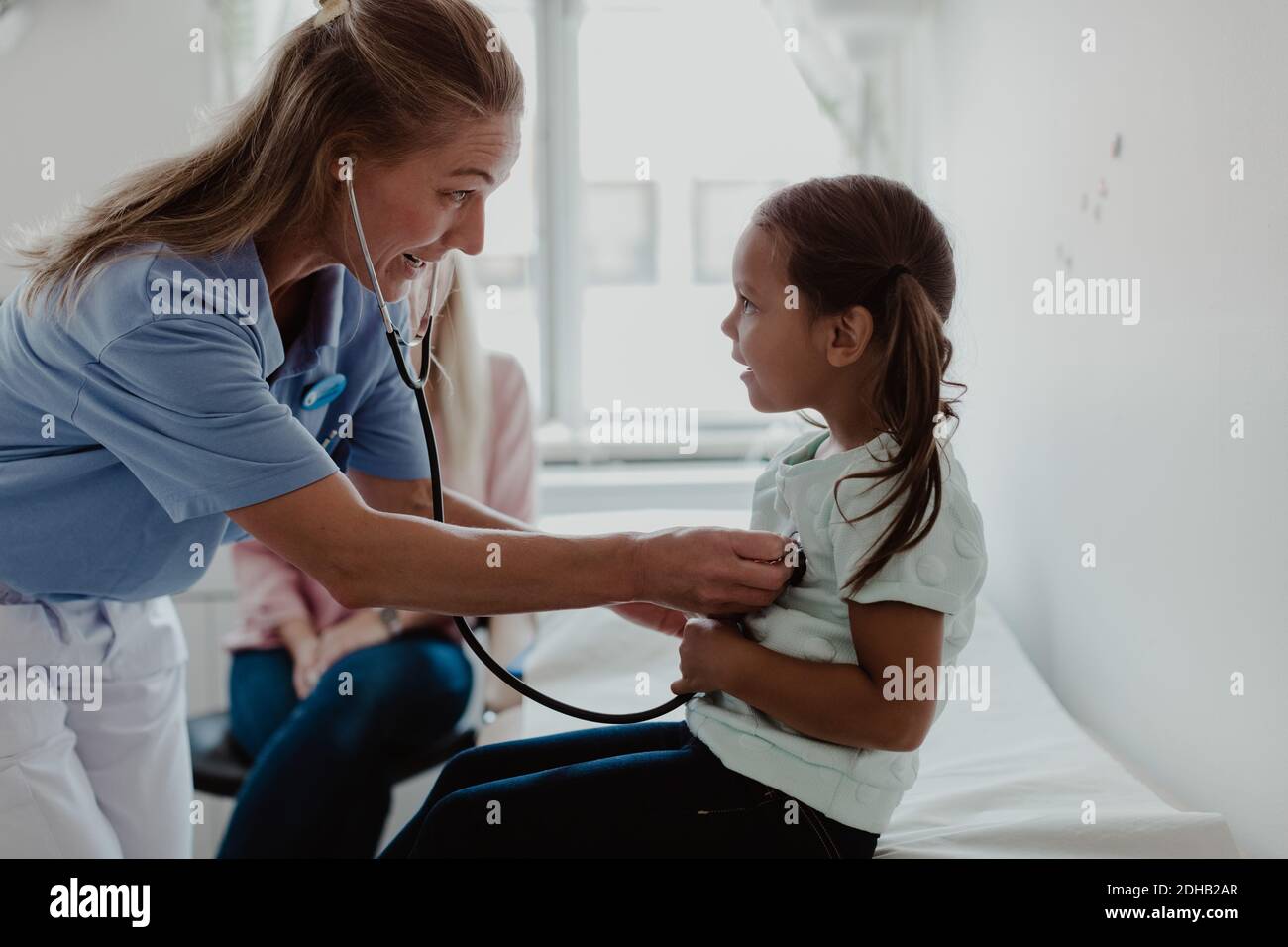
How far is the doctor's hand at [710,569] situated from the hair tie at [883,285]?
24cm

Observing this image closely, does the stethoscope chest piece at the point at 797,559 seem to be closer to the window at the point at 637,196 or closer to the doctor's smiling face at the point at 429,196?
the doctor's smiling face at the point at 429,196

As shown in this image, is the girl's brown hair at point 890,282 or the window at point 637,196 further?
the window at point 637,196

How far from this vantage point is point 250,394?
991 mm

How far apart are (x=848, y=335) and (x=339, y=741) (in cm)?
108

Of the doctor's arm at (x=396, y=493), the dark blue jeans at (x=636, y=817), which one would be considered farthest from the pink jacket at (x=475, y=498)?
the dark blue jeans at (x=636, y=817)

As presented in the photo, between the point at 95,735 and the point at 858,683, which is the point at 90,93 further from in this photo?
the point at 858,683

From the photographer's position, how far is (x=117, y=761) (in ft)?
4.37

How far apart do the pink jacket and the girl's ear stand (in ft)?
3.34

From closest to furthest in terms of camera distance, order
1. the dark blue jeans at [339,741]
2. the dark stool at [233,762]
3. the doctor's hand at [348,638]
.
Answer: the dark blue jeans at [339,741] < the dark stool at [233,762] < the doctor's hand at [348,638]

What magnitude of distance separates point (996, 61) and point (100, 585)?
5.20ft

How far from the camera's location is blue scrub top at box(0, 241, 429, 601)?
3.21 ft

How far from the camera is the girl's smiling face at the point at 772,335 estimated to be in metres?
1.05

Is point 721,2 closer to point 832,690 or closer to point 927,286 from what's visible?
point 927,286

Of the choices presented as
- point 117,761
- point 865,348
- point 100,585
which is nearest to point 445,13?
point 865,348
